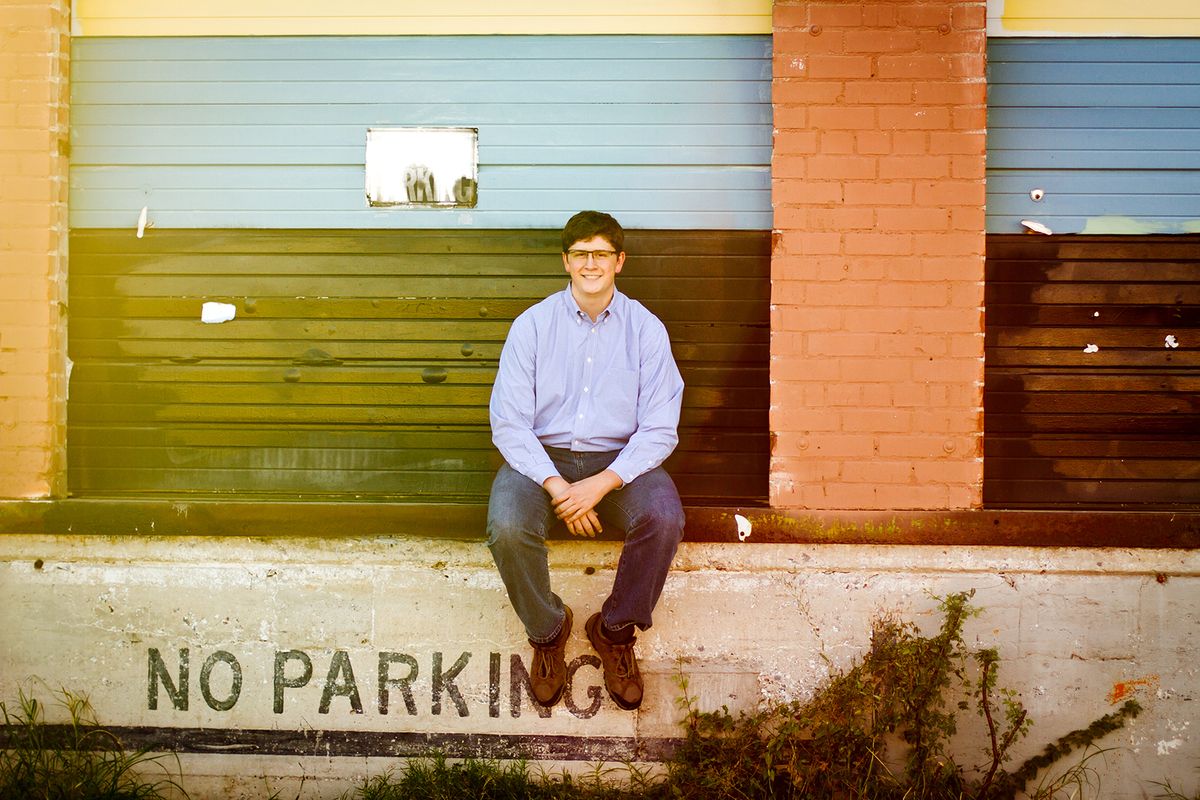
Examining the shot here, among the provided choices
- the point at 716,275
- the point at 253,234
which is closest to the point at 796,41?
the point at 716,275

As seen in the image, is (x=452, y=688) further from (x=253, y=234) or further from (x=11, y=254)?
(x=11, y=254)

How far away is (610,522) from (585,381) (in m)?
0.59

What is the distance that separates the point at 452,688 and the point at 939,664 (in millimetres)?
2080

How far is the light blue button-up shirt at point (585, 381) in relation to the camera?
371cm

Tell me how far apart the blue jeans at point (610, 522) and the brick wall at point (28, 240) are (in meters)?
2.16

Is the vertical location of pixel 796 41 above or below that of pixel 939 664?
above

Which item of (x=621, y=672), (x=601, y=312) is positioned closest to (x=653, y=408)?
(x=601, y=312)

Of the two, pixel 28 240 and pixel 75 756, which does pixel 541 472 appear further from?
pixel 28 240

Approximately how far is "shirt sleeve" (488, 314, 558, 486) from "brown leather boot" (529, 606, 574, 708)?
0.67m

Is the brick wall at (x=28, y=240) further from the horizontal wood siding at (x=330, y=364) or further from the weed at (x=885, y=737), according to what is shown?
the weed at (x=885, y=737)

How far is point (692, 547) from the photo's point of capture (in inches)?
156

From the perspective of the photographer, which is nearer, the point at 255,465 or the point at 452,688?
the point at 452,688

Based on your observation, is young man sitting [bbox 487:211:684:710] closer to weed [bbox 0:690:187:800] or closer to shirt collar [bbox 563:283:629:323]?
shirt collar [bbox 563:283:629:323]

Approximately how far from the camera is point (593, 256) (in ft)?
12.1
